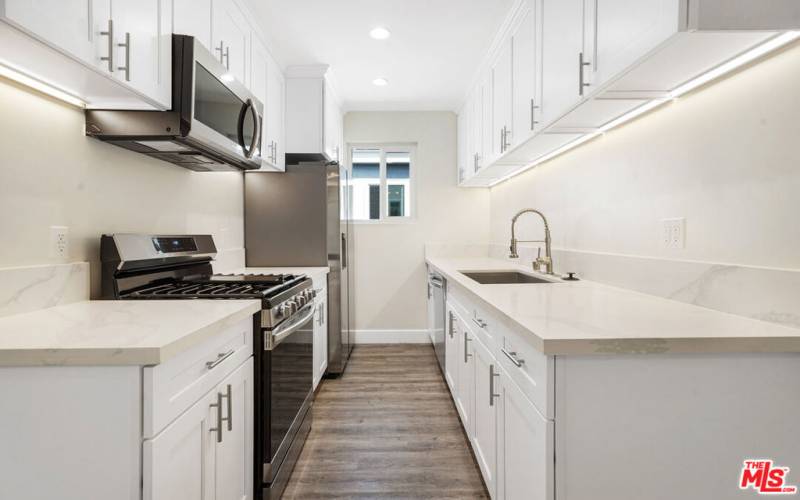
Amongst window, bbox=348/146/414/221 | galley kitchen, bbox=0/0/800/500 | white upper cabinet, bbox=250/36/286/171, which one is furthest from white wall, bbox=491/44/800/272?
window, bbox=348/146/414/221

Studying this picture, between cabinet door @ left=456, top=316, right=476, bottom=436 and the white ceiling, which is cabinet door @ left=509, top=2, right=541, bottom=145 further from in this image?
cabinet door @ left=456, top=316, right=476, bottom=436

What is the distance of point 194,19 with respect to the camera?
A: 177cm

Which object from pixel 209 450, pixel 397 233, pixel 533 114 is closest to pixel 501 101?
pixel 533 114

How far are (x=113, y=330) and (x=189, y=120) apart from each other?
86cm

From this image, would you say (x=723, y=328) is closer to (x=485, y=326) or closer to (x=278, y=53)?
(x=485, y=326)

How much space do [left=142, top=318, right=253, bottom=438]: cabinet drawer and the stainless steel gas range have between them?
192mm

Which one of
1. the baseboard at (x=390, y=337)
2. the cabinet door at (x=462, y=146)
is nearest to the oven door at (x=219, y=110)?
the cabinet door at (x=462, y=146)

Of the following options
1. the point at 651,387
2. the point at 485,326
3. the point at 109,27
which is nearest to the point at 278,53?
the point at 109,27

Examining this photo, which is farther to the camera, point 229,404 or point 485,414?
point 485,414

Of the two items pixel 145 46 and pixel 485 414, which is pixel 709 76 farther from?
pixel 145 46

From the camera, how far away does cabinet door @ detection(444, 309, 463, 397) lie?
2.54m

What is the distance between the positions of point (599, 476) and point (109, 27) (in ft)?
6.09

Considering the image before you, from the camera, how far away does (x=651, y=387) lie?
1004 mm

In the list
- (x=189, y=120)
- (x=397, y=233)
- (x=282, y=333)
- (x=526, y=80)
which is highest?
(x=526, y=80)
